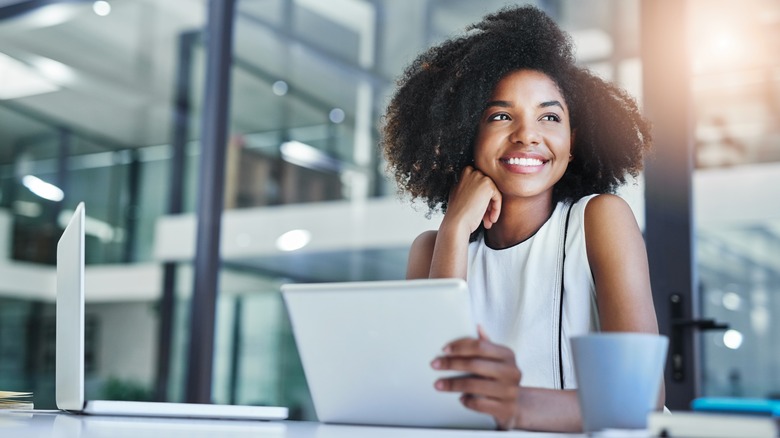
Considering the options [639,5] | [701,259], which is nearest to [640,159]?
[701,259]

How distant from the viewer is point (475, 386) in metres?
0.97

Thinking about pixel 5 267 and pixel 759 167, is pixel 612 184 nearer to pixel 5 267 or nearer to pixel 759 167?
pixel 759 167

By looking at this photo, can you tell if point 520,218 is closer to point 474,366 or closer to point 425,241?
point 425,241

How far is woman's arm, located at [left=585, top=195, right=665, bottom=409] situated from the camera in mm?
1415

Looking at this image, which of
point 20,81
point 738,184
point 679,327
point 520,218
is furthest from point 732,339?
point 20,81

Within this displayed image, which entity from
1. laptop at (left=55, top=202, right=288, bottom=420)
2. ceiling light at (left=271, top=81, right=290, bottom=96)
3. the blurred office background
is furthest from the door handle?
ceiling light at (left=271, top=81, right=290, bottom=96)

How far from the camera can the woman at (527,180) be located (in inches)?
60.1

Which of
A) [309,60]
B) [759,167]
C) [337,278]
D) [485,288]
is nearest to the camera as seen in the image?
[485,288]

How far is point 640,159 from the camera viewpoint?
73.9 inches

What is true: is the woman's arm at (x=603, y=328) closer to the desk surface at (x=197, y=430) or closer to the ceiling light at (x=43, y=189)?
the desk surface at (x=197, y=430)

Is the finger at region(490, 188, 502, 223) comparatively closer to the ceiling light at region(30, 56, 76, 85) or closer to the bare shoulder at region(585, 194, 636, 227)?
the bare shoulder at region(585, 194, 636, 227)

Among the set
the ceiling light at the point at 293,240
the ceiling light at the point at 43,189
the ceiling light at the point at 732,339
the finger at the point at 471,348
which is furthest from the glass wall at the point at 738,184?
the ceiling light at the point at 43,189

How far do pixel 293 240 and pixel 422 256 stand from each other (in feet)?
7.03

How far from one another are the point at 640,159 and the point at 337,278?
204 cm
